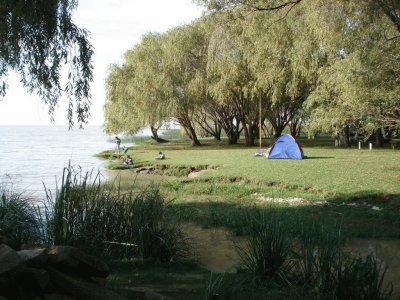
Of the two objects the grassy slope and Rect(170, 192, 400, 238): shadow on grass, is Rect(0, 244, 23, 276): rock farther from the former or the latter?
the grassy slope

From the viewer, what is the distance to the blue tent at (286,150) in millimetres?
21922

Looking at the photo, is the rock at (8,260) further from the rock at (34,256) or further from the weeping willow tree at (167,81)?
the weeping willow tree at (167,81)

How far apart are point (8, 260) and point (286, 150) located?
63.8 feet

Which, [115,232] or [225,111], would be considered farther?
[225,111]

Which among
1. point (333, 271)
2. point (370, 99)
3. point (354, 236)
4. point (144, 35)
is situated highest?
point (144, 35)

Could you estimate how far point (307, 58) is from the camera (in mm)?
27000

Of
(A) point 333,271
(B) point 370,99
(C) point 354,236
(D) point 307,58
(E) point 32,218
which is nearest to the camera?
(A) point 333,271

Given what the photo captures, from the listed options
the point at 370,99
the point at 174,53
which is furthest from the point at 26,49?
the point at 174,53

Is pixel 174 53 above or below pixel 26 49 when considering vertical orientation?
above

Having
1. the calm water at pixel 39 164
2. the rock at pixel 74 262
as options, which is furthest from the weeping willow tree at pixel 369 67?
the rock at pixel 74 262

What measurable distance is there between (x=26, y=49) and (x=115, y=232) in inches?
121

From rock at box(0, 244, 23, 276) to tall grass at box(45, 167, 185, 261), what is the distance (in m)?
2.27

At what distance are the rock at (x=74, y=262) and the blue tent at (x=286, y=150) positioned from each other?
18.2 metres

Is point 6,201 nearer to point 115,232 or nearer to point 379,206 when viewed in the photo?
point 115,232
